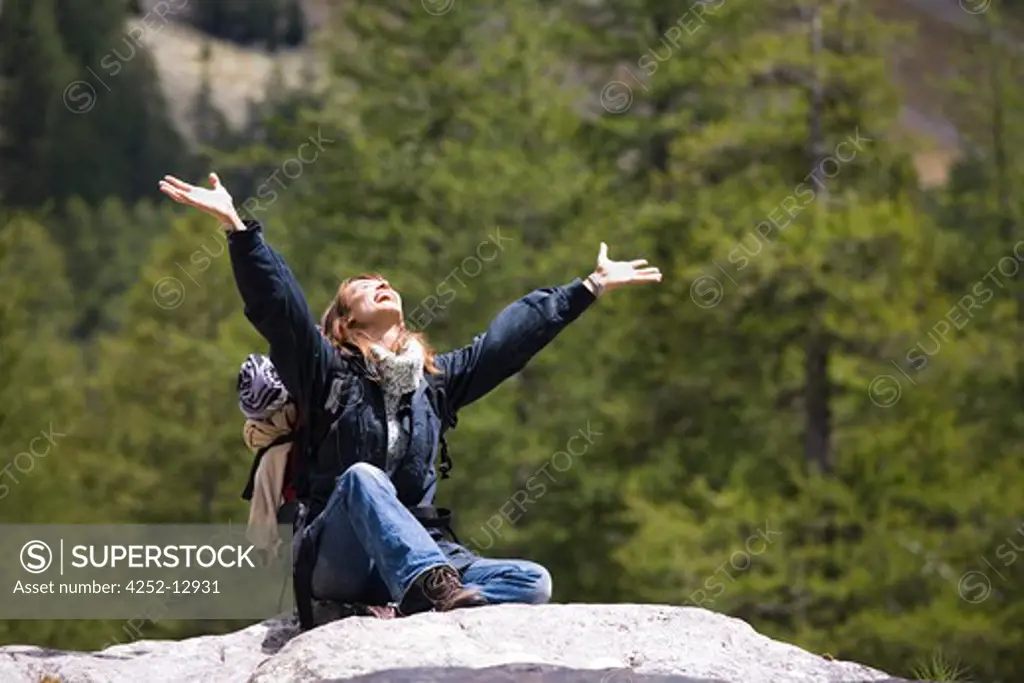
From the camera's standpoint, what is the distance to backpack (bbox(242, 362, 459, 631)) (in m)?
5.96

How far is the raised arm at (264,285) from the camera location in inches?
219

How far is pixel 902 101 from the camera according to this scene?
21594 mm

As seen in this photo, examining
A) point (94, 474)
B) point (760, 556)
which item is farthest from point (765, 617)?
point (94, 474)

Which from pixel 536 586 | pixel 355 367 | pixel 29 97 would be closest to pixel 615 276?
pixel 355 367

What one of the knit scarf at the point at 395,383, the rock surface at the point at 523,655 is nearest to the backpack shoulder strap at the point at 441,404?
the knit scarf at the point at 395,383

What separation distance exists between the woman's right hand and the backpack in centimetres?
76

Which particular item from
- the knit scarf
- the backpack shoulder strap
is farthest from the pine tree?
the knit scarf

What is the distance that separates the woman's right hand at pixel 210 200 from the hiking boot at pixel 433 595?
1268 millimetres

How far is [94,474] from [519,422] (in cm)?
817

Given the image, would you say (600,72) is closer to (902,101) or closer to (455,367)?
(902,101)

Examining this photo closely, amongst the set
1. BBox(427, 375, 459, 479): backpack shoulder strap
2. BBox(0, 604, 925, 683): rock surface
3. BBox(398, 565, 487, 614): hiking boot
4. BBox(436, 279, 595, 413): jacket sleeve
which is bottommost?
BBox(398, 565, 487, 614): hiking boot

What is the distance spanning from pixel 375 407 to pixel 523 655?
1.18 meters

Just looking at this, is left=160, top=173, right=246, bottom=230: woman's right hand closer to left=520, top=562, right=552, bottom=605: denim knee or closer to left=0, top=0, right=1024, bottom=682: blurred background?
left=520, top=562, right=552, bottom=605: denim knee

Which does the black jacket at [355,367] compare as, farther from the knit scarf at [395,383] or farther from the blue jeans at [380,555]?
Answer: the blue jeans at [380,555]
